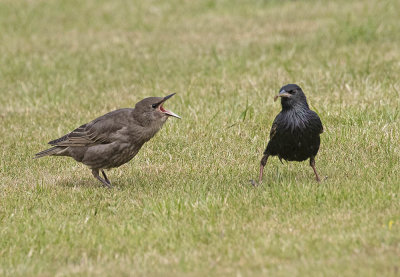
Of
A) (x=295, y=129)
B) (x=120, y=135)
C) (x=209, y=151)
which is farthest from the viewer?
(x=209, y=151)

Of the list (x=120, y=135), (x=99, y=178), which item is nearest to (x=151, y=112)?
(x=120, y=135)

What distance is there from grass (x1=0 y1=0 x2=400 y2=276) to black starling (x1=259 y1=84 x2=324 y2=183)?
39 centimetres

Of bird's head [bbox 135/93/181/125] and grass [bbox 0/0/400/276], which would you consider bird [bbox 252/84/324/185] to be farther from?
bird's head [bbox 135/93/181/125]

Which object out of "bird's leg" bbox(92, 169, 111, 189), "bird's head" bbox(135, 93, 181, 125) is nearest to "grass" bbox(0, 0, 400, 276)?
"bird's leg" bbox(92, 169, 111, 189)

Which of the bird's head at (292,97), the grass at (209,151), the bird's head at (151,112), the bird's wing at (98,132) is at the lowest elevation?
the grass at (209,151)

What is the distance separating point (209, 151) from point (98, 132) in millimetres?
1678

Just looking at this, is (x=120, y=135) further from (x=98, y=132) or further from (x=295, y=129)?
(x=295, y=129)

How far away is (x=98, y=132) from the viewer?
27.5 ft

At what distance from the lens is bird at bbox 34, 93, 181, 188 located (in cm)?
811

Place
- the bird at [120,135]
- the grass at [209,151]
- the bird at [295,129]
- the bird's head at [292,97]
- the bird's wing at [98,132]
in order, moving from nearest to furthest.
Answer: the grass at [209,151] < the bird at [295,129] < the bird's head at [292,97] < the bird at [120,135] < the bird's wing at [98,132]

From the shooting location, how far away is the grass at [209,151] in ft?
19.9

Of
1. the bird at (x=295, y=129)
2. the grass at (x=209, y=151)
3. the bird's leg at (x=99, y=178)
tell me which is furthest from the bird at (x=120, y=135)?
the bird at (x=295, y=129)

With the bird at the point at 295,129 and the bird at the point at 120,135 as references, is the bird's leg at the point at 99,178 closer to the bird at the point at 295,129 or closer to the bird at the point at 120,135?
the bird at the point at 120,135

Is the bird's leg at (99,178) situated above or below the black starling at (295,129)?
below
